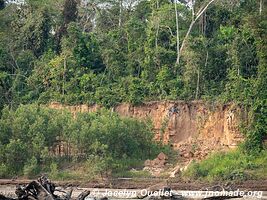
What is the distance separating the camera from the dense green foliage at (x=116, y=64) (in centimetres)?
3634

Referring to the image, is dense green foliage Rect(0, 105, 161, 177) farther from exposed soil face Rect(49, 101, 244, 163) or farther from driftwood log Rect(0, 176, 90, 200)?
driftwood log Rect(0, 176, 90, 200)

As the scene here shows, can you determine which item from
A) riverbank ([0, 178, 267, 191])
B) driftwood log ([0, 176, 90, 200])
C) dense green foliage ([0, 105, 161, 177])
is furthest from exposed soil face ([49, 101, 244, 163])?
driftwood log ([0, 176, 90, 200])

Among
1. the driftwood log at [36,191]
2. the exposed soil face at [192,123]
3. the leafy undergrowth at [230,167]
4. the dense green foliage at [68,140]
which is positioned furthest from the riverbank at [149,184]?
the driftwood log at [36,191]

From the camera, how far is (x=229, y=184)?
106ft

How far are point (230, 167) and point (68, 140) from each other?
865 centimetres

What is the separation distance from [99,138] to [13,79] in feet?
34.0

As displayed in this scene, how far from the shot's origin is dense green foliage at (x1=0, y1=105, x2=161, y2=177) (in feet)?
116

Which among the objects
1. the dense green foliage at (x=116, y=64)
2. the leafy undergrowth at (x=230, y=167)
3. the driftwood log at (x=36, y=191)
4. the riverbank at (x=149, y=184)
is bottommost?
the riverbank at (x=149, y=184)

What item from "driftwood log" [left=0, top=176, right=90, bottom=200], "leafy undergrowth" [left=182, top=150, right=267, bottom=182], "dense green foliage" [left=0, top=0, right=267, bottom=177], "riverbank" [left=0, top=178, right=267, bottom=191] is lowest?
"riverbank" [left=0, top=178, right=267, bottom=191]

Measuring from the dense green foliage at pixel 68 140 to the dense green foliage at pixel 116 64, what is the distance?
0.18 ft

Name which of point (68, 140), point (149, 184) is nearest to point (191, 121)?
point (149, 184)

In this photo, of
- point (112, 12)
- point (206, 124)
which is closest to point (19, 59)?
point (112, 12)

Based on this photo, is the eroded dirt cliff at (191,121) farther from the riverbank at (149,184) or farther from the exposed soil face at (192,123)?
the riverbank at (149,184)

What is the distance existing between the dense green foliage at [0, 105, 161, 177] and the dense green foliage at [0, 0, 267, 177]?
6 cm
